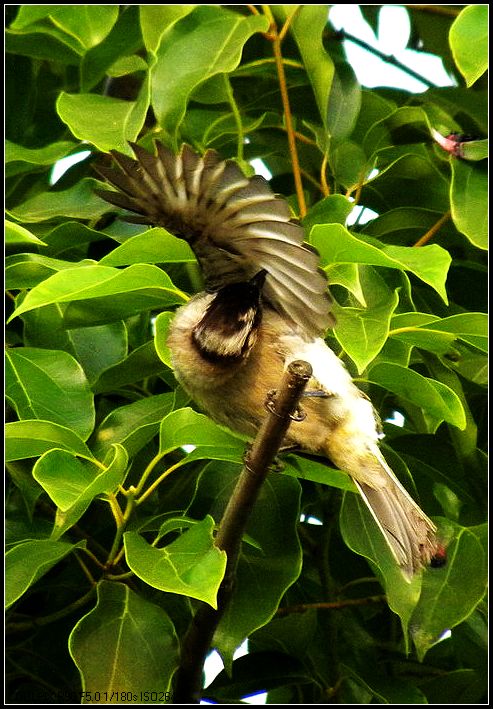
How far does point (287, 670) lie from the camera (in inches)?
110

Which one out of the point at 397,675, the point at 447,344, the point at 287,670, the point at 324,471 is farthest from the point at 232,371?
the point at 397,675

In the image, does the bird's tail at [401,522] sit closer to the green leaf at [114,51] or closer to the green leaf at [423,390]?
the green leaf at [423,390]

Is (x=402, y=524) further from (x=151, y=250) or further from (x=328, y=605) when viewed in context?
(x=151, y=250)

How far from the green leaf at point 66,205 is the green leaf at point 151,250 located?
1.36ft

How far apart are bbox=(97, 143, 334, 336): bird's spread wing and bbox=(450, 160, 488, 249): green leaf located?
19.4 inches

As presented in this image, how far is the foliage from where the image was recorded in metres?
2.33

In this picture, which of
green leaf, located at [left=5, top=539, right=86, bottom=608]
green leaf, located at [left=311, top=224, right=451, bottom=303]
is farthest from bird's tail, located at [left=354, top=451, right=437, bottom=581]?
green leaf, located at [left=5, top=539, right=86, bottom=608]

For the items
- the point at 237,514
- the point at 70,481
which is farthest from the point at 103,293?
the point at 237,514

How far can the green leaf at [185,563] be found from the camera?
2.10m

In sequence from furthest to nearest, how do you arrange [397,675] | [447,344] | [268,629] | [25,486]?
1. [397,675]
2. [268,629]
3. [25,486]
4. [447,344]

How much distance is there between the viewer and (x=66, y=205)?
110 inches

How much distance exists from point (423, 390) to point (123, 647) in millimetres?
851

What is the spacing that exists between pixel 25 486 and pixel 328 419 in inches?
29.6

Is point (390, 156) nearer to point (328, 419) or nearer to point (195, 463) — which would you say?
point (328, 419)
